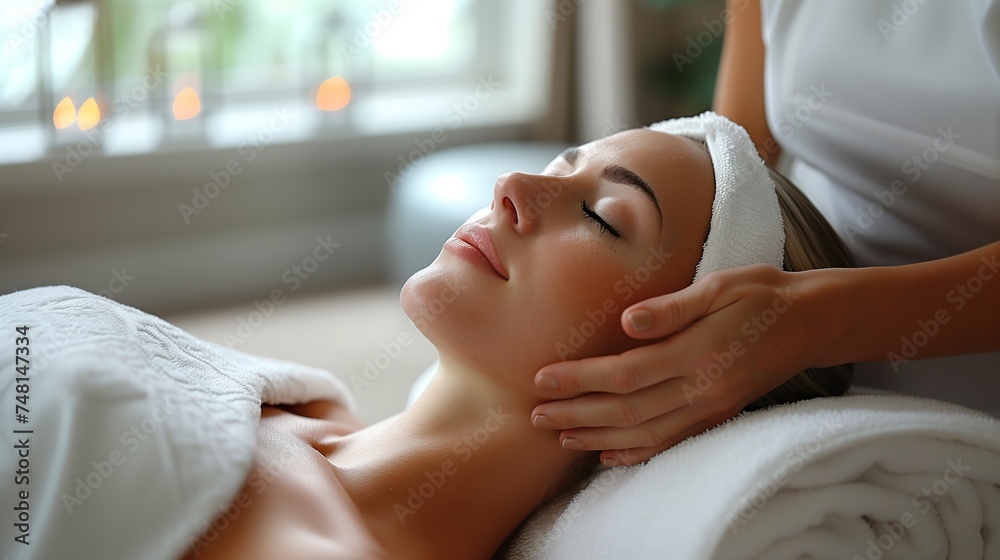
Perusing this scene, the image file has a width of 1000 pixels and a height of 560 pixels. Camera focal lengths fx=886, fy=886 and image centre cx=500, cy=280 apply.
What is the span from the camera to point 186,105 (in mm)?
2668

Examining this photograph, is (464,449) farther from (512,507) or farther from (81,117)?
(81,117)

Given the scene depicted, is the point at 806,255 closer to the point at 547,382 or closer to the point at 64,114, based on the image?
the point at 547,382

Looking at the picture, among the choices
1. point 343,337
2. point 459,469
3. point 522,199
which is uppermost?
point 522,199

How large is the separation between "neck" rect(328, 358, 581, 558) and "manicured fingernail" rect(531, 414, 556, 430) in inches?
1.6

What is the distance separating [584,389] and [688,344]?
0.12 meters

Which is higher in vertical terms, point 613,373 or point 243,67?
point 243,67

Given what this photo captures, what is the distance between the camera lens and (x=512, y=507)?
110 cm

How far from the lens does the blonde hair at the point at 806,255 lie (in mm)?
1072

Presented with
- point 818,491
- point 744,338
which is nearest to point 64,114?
point 744,338

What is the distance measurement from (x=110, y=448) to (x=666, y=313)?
1.89 ft

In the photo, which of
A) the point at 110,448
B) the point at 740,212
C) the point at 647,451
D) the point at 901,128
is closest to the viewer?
the point at 110,448

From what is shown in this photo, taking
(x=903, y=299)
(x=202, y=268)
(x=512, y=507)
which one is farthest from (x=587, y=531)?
(x=202, y=268)

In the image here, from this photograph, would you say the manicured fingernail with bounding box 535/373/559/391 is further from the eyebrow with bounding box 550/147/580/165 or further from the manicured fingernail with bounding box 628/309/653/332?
the eyebrow with bounding box 550/147/580/165

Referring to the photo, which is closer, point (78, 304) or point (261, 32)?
point (78, 304)
